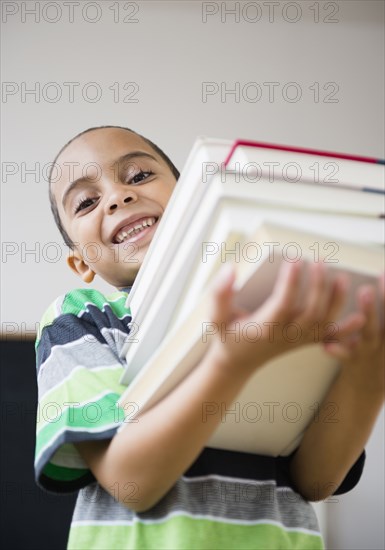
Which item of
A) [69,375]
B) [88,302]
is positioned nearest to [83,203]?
[88,302]

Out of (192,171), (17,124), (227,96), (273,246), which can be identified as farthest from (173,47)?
(273,246)

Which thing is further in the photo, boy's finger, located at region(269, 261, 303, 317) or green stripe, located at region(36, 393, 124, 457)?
green stripe, located at region(36, 393, 124, 457)

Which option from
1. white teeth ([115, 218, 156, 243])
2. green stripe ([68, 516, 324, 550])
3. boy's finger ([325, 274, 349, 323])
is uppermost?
white teeth ([115, 218, 156, 243])

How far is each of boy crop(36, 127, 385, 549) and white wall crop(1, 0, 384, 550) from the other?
3.55ft

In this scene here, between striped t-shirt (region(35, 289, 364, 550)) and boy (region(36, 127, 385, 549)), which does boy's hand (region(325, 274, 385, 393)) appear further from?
striped t-shirt (region(35, 289, 364, 550))

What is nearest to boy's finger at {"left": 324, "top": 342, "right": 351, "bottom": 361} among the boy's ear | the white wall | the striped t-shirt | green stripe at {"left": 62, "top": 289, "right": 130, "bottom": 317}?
the striped t-shirt

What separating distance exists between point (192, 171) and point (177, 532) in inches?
11.1

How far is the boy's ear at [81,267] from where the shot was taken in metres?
1.01

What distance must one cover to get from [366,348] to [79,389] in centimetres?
24

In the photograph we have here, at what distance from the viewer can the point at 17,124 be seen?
6.10 feet

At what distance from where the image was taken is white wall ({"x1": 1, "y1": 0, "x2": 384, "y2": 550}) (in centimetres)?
179

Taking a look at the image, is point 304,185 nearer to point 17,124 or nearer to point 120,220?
point 120,220

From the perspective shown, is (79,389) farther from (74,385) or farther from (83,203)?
(83,203)

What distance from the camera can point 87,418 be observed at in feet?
1.94
